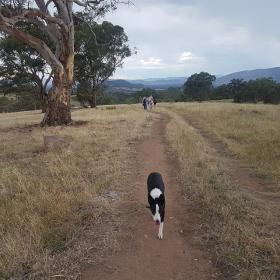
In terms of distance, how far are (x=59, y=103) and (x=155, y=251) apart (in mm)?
14859

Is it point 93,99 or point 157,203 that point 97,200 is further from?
point 93,99

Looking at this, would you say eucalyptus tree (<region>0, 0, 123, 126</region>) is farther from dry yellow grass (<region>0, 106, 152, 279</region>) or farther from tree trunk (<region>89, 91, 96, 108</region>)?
tree trunk (<region>89, 91, 96, 108</region>)

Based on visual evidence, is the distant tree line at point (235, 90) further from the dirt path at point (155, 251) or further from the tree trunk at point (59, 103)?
the dirt path at point (155, 251)

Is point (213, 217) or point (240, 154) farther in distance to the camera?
point (240, 154)

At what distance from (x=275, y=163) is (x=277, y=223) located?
498 cm

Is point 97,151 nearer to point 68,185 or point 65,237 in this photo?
point 68,185

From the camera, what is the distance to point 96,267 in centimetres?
505

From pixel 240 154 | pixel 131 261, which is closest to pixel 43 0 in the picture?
pixel 240 154

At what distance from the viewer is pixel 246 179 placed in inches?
377

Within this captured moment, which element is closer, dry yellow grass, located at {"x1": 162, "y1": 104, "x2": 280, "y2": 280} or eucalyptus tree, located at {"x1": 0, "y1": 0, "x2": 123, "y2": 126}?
dry yellow grass, located at {"x1": 162, "y1": 104, "x2": 280, "y2": 280}

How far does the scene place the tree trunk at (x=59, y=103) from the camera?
62.8 ft

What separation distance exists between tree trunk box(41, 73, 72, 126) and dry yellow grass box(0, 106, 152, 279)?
194 inches

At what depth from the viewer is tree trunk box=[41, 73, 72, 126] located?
1914cm

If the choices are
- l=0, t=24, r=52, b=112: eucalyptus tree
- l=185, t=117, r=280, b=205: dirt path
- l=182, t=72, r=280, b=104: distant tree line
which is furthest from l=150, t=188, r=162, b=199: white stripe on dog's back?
l=182, t=72, r=280, b=104: distant tree line
